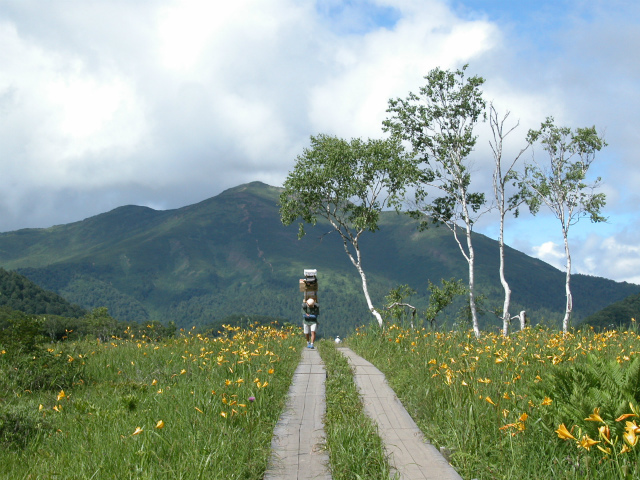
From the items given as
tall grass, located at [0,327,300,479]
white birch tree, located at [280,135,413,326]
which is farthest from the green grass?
white birch tree, located at [280,135,413,326]

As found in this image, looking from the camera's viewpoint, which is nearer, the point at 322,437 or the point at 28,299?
the point at 322,437

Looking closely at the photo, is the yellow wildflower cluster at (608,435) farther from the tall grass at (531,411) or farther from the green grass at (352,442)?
the green grass at (352,442)

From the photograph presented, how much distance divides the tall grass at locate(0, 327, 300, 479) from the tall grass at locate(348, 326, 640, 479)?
2.02 meters

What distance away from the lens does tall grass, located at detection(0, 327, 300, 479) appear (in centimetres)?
480


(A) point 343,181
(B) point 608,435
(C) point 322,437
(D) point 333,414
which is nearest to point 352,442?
(C) point 322,437

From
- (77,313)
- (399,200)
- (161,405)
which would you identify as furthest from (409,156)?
(77,313)

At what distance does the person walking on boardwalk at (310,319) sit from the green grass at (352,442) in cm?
814

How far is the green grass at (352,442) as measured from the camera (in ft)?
16.5

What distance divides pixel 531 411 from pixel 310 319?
1145cm

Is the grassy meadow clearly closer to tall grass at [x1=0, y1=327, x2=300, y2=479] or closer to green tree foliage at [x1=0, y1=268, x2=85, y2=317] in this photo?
tall grass at [x1=0, y1=327, x2=300, y2=479]

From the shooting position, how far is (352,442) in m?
5.50

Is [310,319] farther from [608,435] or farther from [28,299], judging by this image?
[28,299]

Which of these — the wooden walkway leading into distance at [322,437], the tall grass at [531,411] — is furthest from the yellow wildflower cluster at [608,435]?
the wooden walkway leading into distance at [322,437]

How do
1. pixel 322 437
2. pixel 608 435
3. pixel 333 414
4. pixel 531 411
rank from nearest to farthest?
pixel 608 435 < pixel 531 411 < pixel 322 437 < pixel 333 414
